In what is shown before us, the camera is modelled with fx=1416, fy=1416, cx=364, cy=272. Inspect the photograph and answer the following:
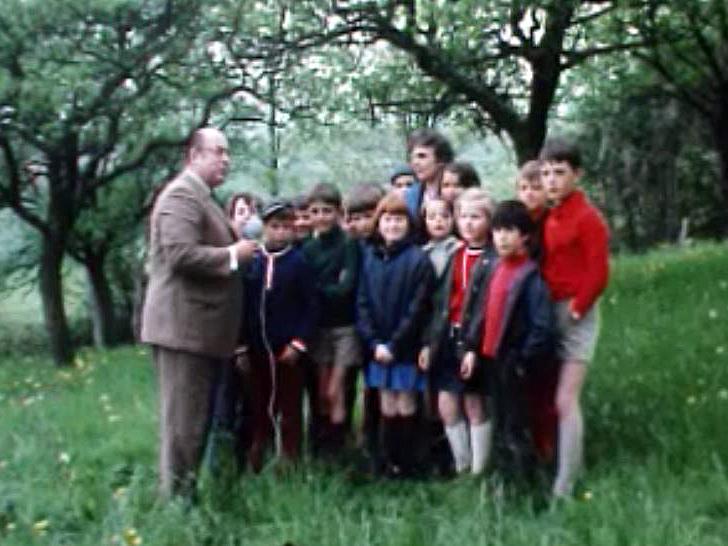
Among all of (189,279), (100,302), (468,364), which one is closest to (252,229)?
Result: (189,279)

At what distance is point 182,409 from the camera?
755cm

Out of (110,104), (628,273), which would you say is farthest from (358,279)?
(110,104)

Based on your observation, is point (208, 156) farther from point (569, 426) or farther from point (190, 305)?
point (569, 426)

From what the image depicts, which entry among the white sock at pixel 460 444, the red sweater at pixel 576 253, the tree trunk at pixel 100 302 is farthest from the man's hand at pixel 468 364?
the tree trunk at pixel 100 302

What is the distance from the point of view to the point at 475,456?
7770 mm

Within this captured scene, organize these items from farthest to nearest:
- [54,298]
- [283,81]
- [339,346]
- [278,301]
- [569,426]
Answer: [54,298] → [283,81] → [339,346] → [278,301] → [569,426]

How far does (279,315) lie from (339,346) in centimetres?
43

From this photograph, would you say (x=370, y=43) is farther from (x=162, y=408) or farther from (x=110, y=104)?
(x=162, y=408)

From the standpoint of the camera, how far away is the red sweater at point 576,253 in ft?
23.7

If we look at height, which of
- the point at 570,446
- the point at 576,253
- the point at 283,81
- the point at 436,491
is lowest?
the point at 436,491

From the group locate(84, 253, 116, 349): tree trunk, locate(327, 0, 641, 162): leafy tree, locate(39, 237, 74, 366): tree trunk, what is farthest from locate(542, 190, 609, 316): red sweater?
locate(84, 253, 116, 349): tree trunk

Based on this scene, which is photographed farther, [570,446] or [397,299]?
[397,299]

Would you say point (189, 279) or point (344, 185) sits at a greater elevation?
point (344, 185)

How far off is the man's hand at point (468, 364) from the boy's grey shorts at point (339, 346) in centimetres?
90
